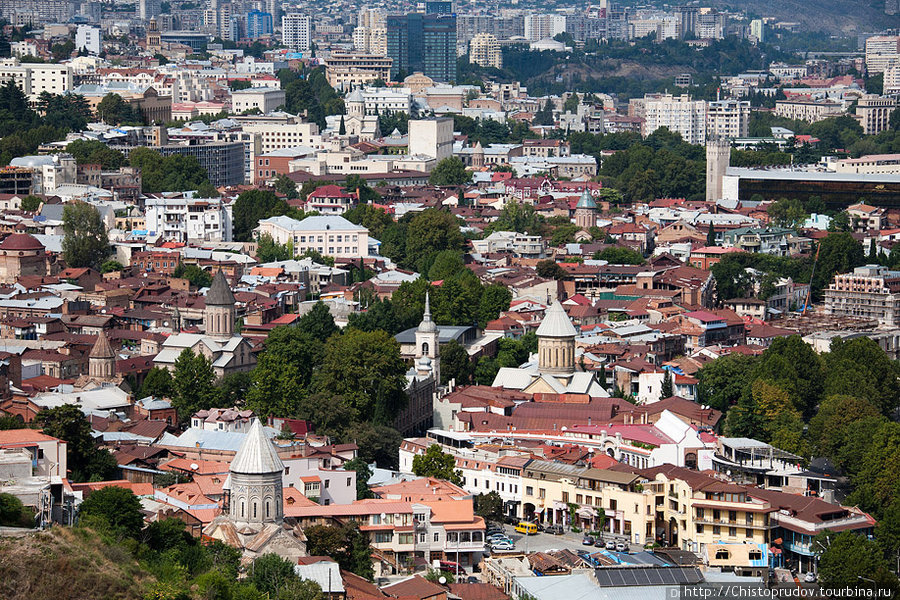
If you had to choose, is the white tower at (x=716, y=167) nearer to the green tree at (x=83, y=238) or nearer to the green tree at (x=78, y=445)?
the green tree at (x=83, y=238)

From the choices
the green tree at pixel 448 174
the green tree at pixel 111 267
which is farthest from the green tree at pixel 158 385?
the green tree at pixel 448 174

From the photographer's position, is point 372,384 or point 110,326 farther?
point 110,326

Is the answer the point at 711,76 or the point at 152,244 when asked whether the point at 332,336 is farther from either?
the point at 711,76

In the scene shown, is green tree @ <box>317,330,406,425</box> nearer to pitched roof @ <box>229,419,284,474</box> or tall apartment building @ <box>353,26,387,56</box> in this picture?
pitched roof @ <box>229,419,284,474</box>

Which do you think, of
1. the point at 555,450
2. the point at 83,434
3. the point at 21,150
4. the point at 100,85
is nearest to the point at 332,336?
the point at 555,450

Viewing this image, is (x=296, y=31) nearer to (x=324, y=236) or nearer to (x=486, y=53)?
(x=486, y=53)

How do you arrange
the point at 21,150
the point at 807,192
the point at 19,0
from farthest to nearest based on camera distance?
1. the point at 19,0
2. the point at 807,192
3. the point at 21,150

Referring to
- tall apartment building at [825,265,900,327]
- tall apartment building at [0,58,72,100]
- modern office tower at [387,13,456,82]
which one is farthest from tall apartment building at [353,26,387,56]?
tall apartment building at [825,265,900,327]
